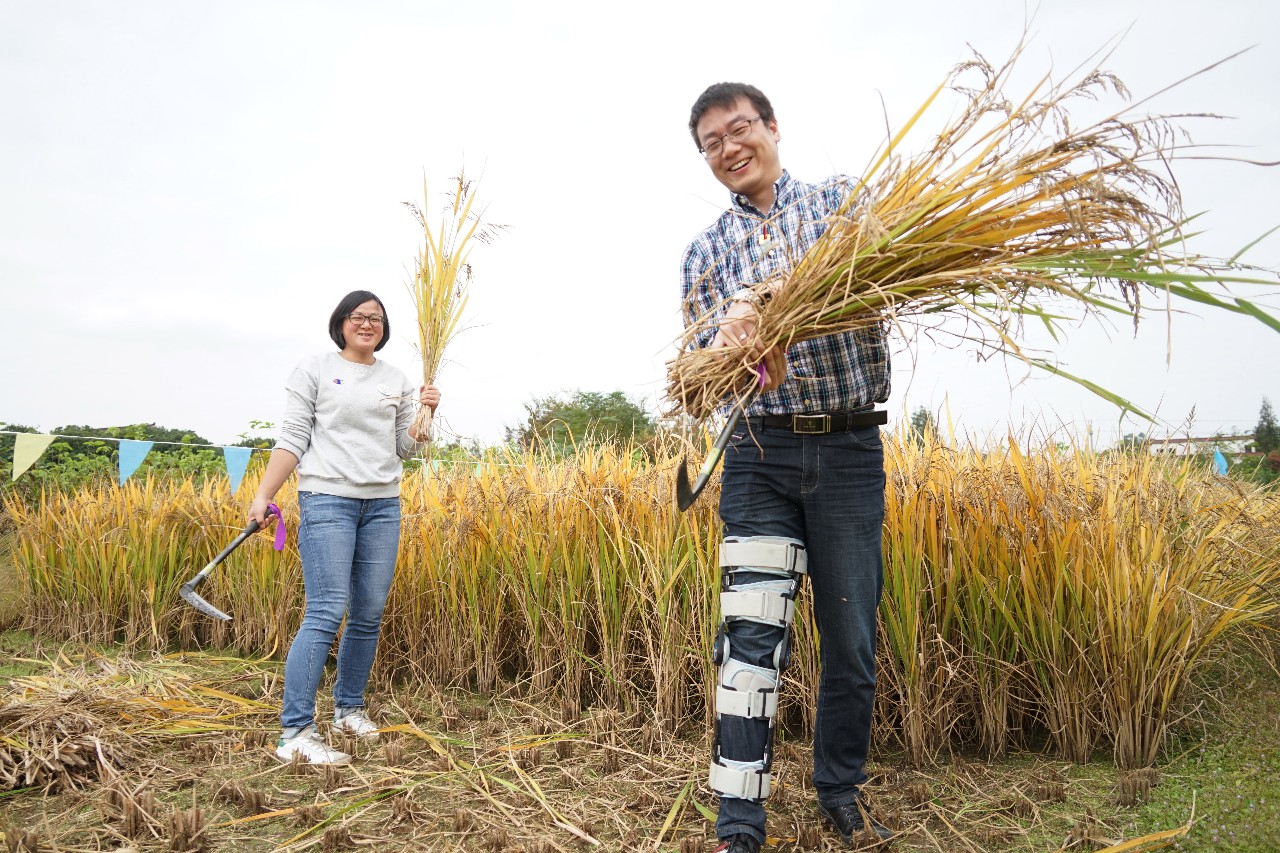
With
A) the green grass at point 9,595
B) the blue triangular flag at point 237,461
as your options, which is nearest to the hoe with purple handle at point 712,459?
the blue triangular flag at point 237,461

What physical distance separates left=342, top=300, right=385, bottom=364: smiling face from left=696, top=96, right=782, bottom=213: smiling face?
1.65 m

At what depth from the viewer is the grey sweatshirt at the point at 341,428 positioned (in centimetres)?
307

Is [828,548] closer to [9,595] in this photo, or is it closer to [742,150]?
[742,150]

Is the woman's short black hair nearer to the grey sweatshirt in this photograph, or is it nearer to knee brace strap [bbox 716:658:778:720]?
the grey sweatshirt

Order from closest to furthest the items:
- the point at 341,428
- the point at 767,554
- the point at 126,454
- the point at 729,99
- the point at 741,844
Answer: the point at 741,844, the point at 767,554, the point at 729,99, the point at 341,428, the point at 126,454

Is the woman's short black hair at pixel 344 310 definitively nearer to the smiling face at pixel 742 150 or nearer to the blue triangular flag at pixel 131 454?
the smiling face at pixel 742 150

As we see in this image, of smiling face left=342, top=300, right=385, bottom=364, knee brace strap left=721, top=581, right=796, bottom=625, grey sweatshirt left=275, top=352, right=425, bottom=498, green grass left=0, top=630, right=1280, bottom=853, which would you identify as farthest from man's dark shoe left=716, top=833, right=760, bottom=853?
smiling face left=342, top=300, right=385, bottom=364

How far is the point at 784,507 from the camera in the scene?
2.10 meters

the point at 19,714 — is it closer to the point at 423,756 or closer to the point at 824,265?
the point at 423,756

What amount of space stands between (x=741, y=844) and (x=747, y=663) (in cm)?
40

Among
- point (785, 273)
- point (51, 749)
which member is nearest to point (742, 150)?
point (785, 273)

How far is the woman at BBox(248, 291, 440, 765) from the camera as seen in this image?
9.78 feet

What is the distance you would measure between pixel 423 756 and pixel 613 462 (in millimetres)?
1492

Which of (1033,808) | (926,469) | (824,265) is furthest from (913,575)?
(824,265)
